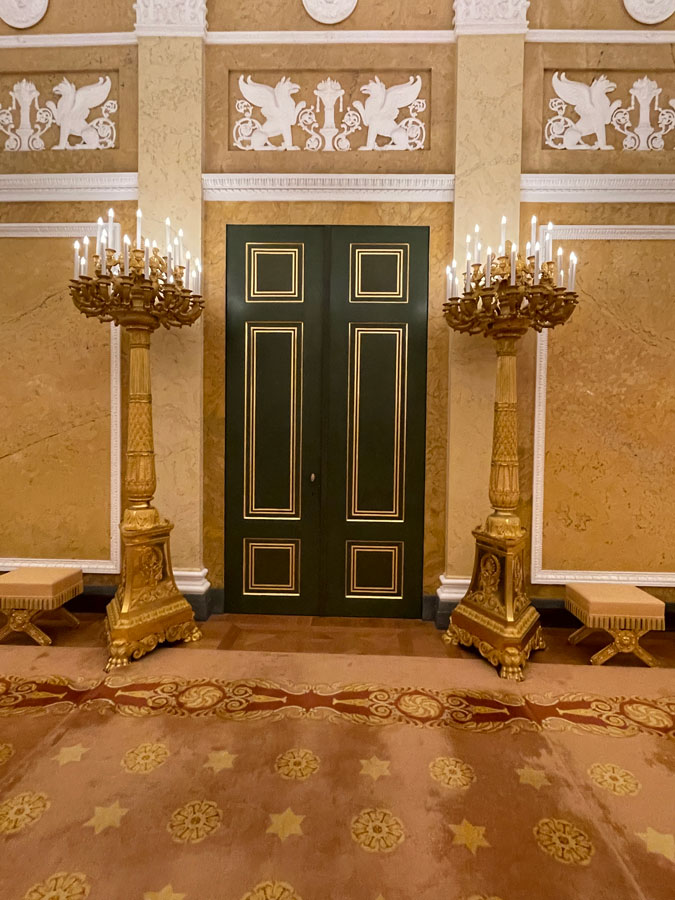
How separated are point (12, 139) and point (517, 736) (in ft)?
18.3

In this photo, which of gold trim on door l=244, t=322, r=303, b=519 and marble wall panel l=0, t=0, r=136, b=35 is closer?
marble wall panel l=0, t=0, r=136, b=35

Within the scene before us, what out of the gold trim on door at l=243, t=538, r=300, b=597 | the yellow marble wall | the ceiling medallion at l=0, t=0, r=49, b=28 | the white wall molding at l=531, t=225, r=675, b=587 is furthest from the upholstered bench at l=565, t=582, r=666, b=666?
the ceiling medallion at l=0, t=0, r=49, b=28

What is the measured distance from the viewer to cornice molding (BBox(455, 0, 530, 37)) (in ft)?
11.7

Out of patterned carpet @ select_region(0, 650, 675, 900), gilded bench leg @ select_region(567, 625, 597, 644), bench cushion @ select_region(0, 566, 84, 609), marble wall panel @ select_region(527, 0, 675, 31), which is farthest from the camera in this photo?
marble wall panel @ select_region(527, 0, 675, 31)

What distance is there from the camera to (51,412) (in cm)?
395

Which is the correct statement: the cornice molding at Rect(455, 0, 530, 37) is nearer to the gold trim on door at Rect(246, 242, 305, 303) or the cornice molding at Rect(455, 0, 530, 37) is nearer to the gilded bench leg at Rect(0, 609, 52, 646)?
the gold trim on door at Rect(246, 242, 305, 303)

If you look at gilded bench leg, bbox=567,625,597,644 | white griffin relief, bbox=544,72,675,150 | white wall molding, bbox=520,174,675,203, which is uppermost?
white griffin relief, bbox=544,72,675,150

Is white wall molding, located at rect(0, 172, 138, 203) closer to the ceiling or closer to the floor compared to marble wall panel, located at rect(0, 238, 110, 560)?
closer to the ceiling

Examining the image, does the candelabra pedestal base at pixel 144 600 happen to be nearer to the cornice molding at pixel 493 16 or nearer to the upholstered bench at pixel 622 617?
the upholstered bench at pixel 622 617

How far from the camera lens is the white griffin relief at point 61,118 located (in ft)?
12.7

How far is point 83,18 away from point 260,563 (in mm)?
4640

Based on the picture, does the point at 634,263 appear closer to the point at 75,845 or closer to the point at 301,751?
the point at 301,751

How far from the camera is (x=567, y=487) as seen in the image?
3.83 meters

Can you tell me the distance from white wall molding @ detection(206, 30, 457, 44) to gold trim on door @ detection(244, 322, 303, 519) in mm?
2200
